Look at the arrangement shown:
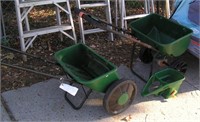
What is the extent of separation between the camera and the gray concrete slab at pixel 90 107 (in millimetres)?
3162

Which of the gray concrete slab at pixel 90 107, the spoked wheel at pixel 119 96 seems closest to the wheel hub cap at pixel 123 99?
the spoked wheel at pixel 119 96

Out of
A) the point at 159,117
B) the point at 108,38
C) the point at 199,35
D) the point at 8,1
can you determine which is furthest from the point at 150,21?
the point at 8,1

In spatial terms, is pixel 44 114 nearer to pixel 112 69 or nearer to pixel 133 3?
pixel 112 69

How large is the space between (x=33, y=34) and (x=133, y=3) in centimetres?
212

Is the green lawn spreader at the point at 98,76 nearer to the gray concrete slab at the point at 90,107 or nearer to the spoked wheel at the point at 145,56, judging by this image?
the gray concrete slab at the point at 90,107

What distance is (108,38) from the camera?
4.58 metres

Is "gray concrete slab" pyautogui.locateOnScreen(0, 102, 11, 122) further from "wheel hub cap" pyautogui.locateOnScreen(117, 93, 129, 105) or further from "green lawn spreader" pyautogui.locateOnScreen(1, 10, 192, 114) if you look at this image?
"wheel hub cap" pyautogui.locateOnScreen(117, 93, 129, 105)

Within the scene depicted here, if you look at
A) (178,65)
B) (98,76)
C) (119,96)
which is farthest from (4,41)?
(178,65)

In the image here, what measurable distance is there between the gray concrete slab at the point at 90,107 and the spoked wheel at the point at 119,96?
3.7 inches

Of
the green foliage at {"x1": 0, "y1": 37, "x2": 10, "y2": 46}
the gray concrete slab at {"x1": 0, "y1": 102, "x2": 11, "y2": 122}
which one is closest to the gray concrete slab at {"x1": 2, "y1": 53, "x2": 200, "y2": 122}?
the gray concrete slab at {"x1": 0, "y1": 102, "x2": 11, "y2": 122}

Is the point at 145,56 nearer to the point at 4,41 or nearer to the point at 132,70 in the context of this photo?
the point at 132,70

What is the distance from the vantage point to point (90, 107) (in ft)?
10.8

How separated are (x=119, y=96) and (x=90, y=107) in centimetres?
38

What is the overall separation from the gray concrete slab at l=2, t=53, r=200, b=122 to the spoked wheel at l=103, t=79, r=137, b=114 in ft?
0.31
